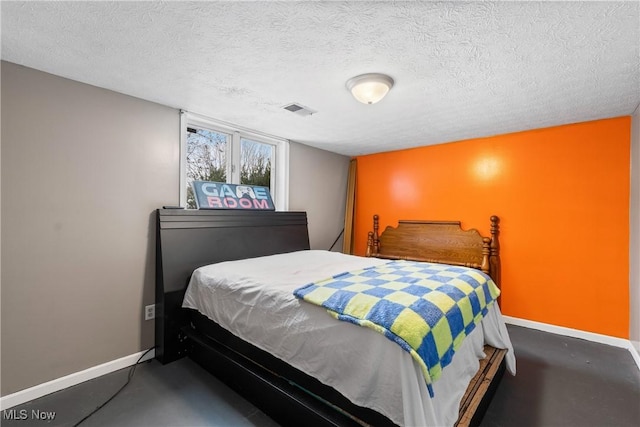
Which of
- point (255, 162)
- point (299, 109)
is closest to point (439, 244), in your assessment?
point (299, 109)

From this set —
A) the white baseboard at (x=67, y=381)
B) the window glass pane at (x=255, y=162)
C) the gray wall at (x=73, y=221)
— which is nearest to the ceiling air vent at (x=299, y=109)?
the window glass pane at (x=255, y=162)

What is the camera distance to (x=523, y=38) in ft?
4.93

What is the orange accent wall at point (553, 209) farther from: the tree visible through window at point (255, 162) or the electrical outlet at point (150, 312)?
the electrical outlet at point (150, 312)

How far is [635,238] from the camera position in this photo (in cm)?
248

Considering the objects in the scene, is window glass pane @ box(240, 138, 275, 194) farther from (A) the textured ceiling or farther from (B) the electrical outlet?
(B) the electrical outlet

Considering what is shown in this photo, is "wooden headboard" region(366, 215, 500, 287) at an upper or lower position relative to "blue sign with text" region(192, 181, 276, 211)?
lower

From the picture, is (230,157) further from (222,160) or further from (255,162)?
(255,162)

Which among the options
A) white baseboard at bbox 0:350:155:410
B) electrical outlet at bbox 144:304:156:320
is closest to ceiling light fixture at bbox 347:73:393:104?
electrical outlet at bbox 144:304:156:320

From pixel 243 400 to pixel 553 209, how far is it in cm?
345

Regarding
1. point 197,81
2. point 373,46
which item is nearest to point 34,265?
point 197,81

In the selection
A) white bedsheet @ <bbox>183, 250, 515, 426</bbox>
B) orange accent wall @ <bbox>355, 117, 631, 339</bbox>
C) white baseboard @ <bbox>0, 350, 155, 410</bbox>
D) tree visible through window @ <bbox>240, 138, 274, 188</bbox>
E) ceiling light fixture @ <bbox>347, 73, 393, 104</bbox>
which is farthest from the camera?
tree visible through window @ <bbox>240, 138, 274, 188</bbox>

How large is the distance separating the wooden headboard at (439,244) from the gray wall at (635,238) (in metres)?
1.04

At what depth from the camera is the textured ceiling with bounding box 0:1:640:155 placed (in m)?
1.33

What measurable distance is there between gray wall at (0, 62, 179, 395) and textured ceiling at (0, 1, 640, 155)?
0.23m
